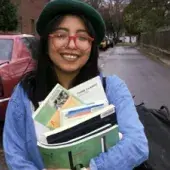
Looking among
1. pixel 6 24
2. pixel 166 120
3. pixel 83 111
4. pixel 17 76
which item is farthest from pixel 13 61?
pixel 6 24

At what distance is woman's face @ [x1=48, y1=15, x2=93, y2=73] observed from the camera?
5.98ft

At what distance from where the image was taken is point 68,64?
1.85m

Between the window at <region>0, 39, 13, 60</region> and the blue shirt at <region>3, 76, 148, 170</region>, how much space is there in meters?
5.62

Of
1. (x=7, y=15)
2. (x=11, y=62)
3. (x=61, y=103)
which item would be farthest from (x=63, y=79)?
(x=7, y=15)

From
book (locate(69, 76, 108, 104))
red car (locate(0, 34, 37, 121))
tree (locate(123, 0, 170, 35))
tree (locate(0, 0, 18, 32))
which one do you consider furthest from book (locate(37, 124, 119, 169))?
tree (locate(123, 0, 170, 35))

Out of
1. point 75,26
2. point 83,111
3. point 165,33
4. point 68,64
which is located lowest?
point 165,33

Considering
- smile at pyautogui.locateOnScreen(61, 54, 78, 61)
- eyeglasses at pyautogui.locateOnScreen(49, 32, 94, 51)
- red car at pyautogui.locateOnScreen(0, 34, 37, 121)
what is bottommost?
red car at pyautogui.locateOnScreen(0, 34, 37, 121)

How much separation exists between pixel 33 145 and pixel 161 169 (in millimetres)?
536

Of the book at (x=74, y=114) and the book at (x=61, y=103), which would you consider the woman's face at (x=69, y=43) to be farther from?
the book at (x=74, y=114)

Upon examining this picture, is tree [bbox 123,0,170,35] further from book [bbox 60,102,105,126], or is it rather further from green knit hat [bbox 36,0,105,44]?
book [bbox 60,102,105,126]

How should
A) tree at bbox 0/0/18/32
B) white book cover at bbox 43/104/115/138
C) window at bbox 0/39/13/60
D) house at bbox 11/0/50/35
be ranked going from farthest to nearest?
house at bbox 11/0/50/35 → tree at bbox 0/0/18/32 → window at bbox 0/39/13/60 → white book cover at bbox 43/104/115/138

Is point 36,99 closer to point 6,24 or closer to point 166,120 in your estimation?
point 166,120

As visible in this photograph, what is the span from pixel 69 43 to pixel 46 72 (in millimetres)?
168

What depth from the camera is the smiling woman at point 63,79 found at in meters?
1.73
